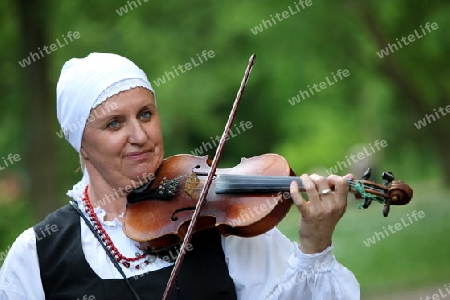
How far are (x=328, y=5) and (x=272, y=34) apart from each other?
77 centimetres

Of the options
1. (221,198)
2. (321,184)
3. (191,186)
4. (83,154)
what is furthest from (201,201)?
(83,154)

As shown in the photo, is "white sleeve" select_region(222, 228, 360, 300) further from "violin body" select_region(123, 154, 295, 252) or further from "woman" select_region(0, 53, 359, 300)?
"violin body" select_region(123, 154, 295, 252)

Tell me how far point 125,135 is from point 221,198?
414mm

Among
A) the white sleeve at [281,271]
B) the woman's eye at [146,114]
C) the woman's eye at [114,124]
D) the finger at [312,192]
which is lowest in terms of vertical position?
the white sleeve at [281,271]

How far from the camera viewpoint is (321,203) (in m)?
2.61

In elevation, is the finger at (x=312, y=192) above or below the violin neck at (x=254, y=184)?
below

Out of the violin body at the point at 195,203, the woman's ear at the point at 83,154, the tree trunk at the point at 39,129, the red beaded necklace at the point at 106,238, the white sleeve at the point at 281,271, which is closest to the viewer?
the white sleeve at the point at 281,271

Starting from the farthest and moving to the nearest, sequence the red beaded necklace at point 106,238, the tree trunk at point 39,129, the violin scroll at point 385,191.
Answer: the tree trunk at point 39,129 → the red beaded necklace at point 106,238 → the violin scroll at point 385,191

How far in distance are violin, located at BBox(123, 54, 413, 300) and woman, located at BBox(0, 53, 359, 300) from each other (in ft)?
0.23

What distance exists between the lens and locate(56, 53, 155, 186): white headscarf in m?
3.06

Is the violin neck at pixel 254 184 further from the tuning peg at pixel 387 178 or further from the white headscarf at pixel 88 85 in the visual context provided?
the white headscarf at pixel 88 85

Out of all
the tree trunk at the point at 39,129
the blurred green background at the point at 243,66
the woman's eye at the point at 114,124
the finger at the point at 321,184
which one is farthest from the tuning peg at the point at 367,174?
the tree trunk at the point at 39,129

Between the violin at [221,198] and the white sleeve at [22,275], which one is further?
the white sleeve at [22,275]

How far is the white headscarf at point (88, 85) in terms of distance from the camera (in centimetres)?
306
